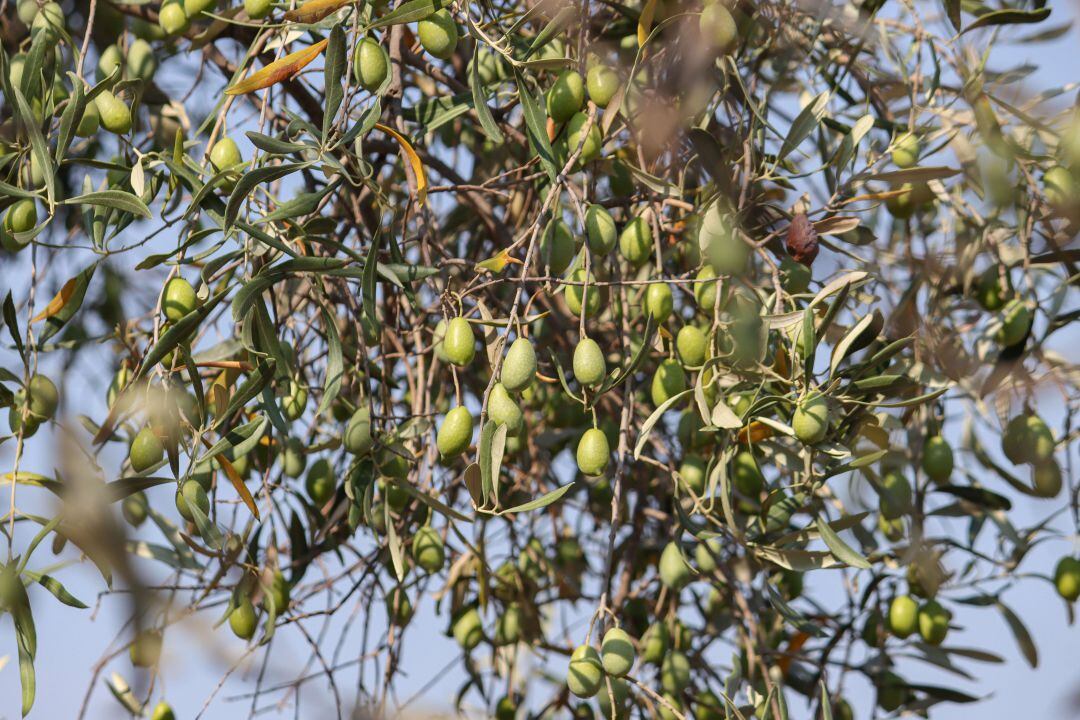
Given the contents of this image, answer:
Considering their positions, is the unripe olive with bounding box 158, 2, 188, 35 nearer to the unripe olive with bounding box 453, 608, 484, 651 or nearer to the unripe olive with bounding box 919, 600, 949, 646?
the unripe olive with bounding box 453, 608, 484, 651

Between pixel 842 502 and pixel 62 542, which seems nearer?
pixel 62 542

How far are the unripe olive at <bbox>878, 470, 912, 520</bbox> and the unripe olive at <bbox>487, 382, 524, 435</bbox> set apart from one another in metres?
0.54

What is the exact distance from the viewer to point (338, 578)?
137 centimetres

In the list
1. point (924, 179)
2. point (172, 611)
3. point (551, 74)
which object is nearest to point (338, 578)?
point (172, 611)

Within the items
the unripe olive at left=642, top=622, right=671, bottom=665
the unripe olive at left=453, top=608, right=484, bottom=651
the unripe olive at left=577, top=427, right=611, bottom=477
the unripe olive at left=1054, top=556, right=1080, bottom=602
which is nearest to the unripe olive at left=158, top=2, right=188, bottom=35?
the unripe olive at left=577, top=427, right=611, bottom=477

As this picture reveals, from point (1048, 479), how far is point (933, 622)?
0.21 m

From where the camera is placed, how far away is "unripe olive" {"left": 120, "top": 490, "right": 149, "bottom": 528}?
4.29 ft

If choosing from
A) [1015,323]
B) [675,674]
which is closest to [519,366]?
[675,674]

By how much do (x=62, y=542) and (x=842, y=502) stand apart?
861 mm

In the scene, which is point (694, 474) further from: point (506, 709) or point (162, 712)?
point (162, 712)

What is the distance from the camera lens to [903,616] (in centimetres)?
134

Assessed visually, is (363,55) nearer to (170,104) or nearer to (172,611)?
(170,104)

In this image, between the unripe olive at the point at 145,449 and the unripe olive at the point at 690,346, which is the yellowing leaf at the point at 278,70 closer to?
the unripe olive at the point at 145,449

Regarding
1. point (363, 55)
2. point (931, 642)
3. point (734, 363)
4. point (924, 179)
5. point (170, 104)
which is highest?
point (170, 104)
